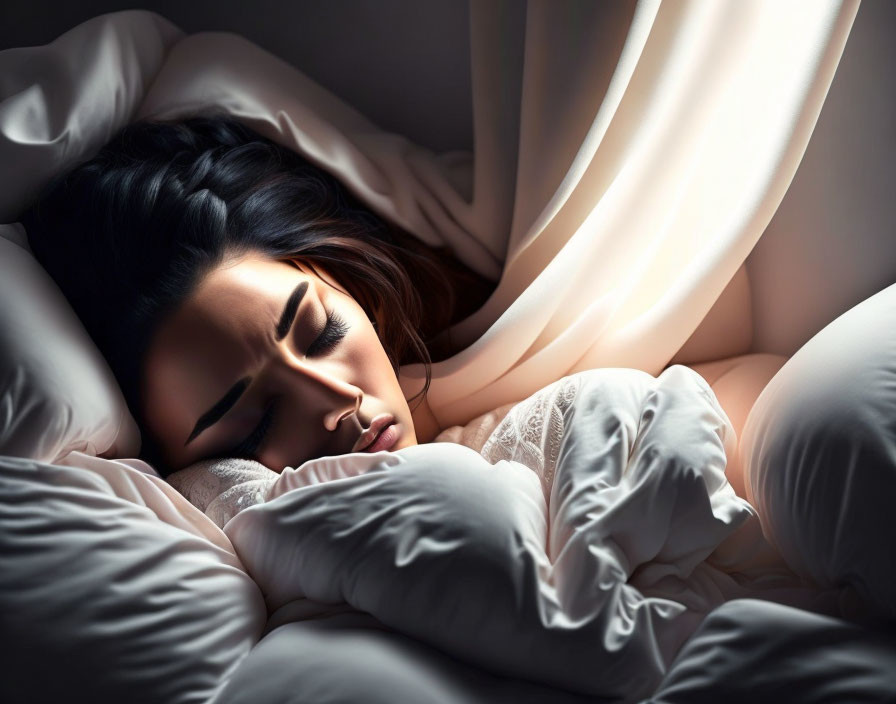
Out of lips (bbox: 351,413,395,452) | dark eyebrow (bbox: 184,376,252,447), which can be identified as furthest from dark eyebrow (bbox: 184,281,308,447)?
lips (bbox: 351,413,395,452)

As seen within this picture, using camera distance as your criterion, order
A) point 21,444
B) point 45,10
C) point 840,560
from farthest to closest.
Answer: point 45,10 → point 21,444 → point 840,560

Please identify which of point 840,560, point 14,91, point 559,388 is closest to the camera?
point 840,560

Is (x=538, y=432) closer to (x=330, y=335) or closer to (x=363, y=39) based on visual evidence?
(x=330, y=335)

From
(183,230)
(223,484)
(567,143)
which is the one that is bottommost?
(223,484)

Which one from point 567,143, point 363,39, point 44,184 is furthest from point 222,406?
point 363,39

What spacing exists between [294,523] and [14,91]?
748mm

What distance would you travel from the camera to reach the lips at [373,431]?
935 mm

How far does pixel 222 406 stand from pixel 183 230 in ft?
0.75

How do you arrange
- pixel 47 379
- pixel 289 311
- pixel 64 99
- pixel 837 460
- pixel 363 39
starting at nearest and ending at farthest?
pixel 837 460, pixel 47 379, pixel 289 311, pixel 64 99, pixel 363 39

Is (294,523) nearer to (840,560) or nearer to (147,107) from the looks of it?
(840,560)

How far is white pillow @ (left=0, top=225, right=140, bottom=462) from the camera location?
0.84 metres

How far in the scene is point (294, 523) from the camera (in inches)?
30.4

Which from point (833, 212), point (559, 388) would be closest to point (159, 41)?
point (559, 388)

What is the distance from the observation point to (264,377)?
95 centimetres
